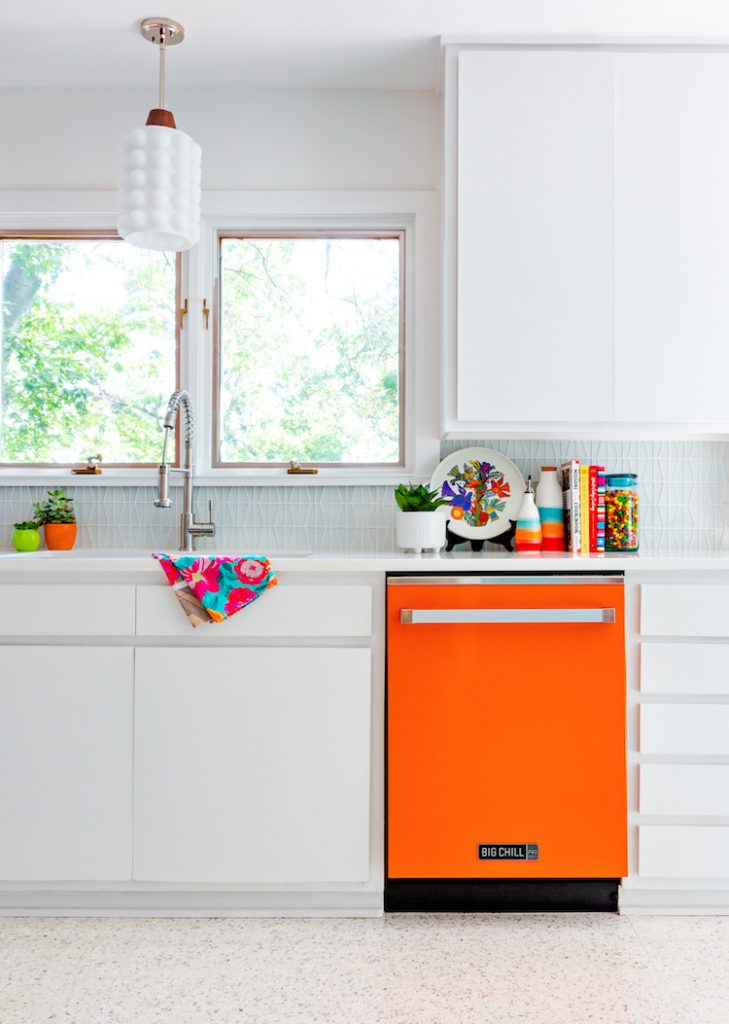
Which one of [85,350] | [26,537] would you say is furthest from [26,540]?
[85,350]

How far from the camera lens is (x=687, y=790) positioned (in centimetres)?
195

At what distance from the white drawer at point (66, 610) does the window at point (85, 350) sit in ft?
2.58

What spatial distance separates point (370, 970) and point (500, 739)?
1.97ft

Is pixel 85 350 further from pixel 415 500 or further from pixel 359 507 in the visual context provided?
pixel 415 500

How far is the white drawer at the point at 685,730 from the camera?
1.95 meters

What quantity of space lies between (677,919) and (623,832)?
0.27m

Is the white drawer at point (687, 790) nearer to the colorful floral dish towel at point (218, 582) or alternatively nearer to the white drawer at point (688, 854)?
the white drawer at point (688, 854)

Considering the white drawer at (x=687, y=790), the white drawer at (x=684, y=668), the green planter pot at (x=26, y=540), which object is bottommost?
the white drawer at (x=687, y=790)

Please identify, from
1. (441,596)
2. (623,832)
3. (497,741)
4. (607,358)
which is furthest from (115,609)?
(607,358)

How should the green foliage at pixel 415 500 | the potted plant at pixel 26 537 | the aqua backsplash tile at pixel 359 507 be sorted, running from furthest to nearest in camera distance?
the aqua backsplash tile at pixel 359 507 → the potted plant at pixel 26 537 → the green foliage at pixel 415 500

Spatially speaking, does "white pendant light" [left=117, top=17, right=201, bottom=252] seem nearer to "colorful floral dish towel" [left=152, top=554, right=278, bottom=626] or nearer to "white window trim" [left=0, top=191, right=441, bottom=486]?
"white window trim" [left=0, top=191, right=441, bottom=486]

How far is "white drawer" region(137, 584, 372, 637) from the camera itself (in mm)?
1939

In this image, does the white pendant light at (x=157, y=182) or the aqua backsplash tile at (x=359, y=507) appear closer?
the white pendant light at (x=157, y=182)

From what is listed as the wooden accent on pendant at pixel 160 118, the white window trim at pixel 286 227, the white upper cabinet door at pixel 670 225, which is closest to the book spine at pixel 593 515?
the white upper cabinet door at pixel 670 225
